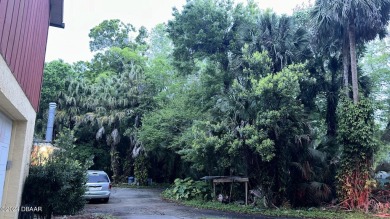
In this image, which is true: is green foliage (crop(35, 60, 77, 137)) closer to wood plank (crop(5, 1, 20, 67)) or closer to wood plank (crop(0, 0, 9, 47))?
wood plank (crop(5, 1, 20, 67))

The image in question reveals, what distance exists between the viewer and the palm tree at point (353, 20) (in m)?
13.3

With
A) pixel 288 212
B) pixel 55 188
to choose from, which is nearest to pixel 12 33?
pixel 55 188

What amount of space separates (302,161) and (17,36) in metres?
12.5

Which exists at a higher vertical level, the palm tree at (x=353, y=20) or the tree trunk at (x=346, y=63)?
the palm tree at (x=353, y=20)

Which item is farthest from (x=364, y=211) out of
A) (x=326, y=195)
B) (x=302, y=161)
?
(x=302, y=161)

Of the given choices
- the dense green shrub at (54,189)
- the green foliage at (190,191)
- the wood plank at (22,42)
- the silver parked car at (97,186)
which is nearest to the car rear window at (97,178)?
the silver parked car at (97,186)

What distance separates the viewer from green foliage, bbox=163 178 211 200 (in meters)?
15.7

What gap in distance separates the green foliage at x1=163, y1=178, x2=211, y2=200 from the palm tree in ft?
27.7

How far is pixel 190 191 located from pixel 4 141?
38.3 feet

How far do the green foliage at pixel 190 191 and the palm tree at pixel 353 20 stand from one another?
843cm

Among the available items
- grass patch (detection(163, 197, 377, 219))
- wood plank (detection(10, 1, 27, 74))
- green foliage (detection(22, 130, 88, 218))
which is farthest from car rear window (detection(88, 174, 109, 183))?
wood plank (detection(10, 1, 27, 74))

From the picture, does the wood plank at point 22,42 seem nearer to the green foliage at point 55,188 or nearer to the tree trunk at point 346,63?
the green foliage at point 55,188

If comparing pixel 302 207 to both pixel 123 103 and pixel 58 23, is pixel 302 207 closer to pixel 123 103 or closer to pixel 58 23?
pixel 58 23

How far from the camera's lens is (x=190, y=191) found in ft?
52.6
